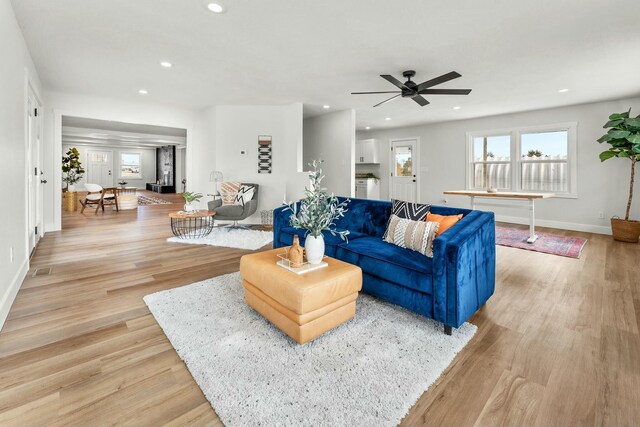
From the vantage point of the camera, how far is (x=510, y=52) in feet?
11.7

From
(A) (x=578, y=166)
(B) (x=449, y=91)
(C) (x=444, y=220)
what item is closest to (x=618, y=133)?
(A) (x=578, y=166)

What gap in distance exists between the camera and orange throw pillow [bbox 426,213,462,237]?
256 centimetres

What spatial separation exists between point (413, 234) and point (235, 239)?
10.2ft

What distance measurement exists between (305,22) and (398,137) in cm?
644

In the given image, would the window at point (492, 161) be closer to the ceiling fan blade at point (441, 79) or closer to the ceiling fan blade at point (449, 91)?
the ceiling fan blade at point (449, 91)

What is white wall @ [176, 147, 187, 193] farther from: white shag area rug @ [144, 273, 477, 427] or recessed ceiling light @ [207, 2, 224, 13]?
white shag area rug @ [144, 273, 477, 427]

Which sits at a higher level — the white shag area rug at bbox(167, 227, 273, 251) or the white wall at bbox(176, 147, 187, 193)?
the white wall at bbox(176, 147, 187, 193)

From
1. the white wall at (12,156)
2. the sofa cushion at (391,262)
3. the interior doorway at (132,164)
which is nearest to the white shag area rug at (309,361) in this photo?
the sofa cushion at (391,262)

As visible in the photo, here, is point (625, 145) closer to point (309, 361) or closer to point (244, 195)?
point (309, 361)

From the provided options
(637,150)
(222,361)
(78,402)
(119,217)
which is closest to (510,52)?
(637,150)

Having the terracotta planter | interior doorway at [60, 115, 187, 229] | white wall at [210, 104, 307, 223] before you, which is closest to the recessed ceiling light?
white wall at [210, 104, 307, 223]

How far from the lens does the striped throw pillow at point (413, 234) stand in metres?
2.54

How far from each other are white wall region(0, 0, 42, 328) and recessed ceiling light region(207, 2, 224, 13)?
148 centimetres

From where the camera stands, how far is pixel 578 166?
610cm
